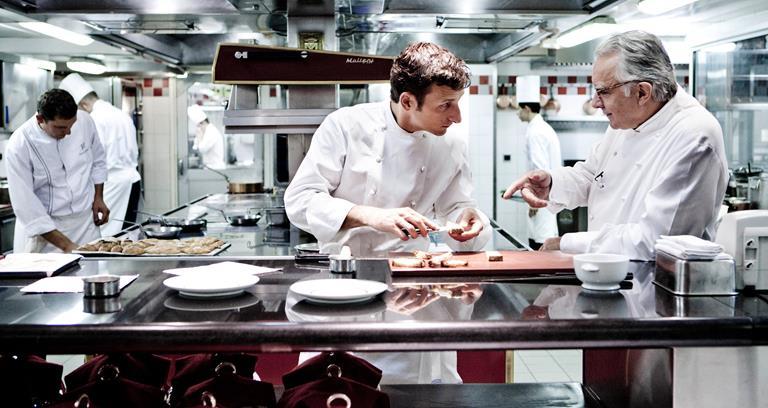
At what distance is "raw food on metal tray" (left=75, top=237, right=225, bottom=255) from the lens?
10.9 feet

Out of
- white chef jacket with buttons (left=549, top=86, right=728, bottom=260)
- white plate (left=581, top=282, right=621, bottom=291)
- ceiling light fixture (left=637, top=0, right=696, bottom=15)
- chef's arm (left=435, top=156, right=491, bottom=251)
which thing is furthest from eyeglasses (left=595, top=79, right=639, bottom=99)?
ceiling light fixture (left=637, top=0, right=696, bottom=15)

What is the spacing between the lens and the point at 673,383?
1525mm

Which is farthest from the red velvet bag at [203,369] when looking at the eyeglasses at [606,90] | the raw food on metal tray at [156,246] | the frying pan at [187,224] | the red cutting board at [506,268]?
the frying pan at [187,224]

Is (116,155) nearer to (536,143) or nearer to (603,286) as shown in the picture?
(536,143)

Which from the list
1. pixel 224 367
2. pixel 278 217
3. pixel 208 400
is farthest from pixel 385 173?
pixel 278 217

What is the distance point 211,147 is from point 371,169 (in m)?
6.93

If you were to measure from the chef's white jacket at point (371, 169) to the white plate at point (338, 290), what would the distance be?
91 cm

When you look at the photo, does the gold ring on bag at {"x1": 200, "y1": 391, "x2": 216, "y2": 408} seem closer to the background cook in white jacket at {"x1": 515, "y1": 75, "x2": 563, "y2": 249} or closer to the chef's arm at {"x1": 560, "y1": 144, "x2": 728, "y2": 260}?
the chef's arm at {"x1": 560, "y1": 144, "x2": 728, "y2": 260}

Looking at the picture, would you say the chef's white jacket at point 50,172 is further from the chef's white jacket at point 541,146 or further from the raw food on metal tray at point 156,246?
the chef's white jacket at point 541,146

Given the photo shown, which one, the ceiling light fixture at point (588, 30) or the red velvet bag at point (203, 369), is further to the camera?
the ceiling light fixture at point (588, 30)

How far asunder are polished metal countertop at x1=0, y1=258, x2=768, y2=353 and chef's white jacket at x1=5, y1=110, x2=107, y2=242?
3422 millimetres

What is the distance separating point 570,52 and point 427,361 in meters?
5.56

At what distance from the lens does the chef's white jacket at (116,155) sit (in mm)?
7277

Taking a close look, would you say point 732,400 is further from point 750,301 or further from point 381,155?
point 381,155
